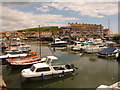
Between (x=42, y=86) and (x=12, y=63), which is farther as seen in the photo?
(x=12, y=63)

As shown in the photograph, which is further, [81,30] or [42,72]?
[81,30]

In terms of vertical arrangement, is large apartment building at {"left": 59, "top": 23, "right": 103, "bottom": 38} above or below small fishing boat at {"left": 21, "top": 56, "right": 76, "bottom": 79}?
above

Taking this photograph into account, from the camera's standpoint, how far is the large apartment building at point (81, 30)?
11062cm

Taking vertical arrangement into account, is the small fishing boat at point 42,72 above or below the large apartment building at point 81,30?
below

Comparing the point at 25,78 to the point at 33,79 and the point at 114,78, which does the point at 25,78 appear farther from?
the point at 114,78

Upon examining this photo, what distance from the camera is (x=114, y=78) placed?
52.8 feet

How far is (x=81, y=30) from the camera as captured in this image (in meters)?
117

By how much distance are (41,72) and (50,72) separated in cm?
Answer: 121

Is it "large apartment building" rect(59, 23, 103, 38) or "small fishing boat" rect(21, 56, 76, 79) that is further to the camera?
"large apartment building" rect(59, 23, 103, 38)

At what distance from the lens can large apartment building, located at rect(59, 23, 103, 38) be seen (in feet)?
363

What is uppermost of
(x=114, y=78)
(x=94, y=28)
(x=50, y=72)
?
(x=94, y=28)

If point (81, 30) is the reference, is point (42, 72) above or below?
below

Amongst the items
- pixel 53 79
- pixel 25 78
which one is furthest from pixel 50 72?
pixel 25 78

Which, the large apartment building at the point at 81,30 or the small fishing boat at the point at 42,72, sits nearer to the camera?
the small fishing boat at the point at 42,72
